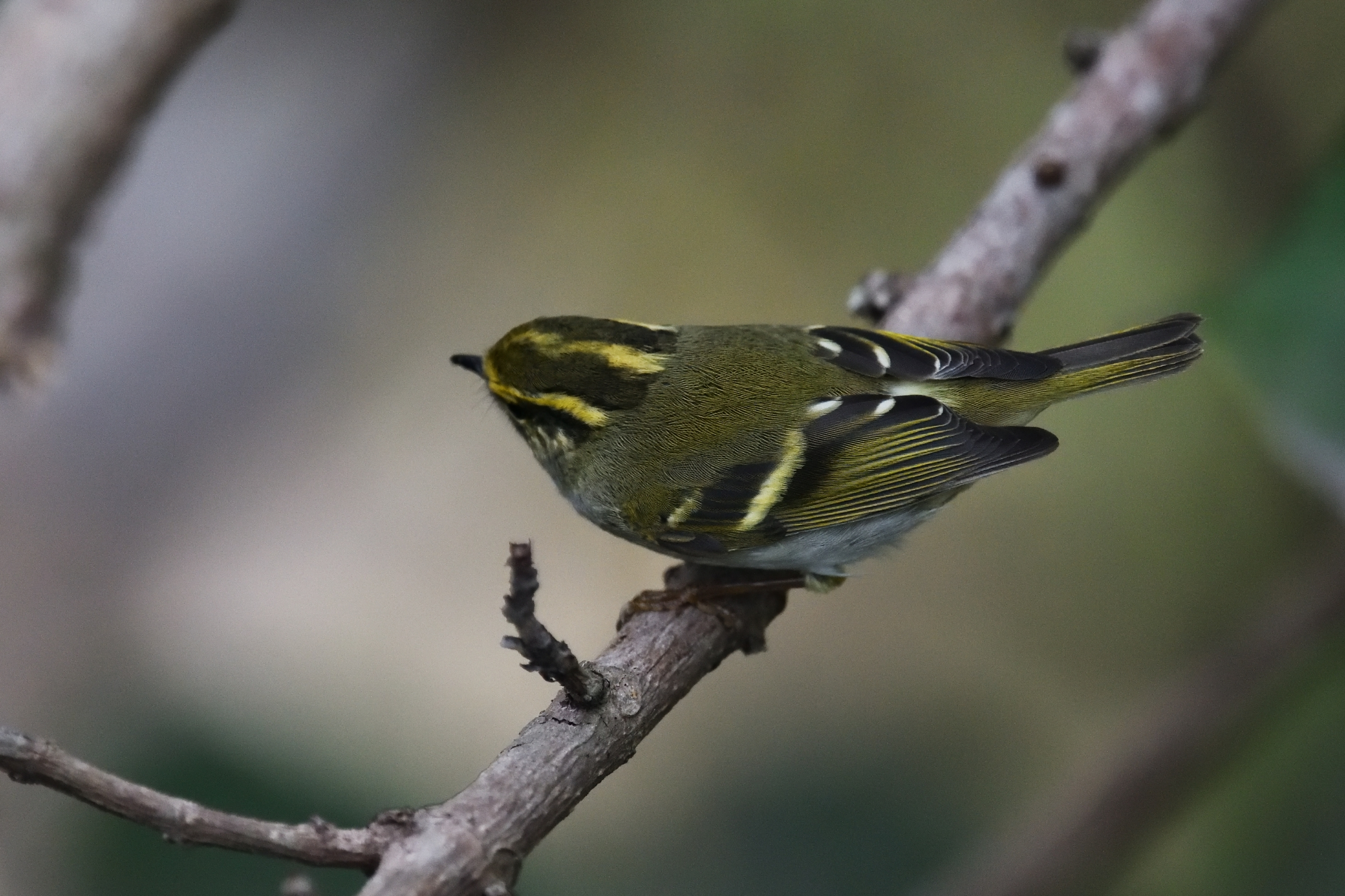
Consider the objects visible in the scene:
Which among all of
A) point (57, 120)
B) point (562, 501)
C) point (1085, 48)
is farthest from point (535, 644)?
point (562, 501)

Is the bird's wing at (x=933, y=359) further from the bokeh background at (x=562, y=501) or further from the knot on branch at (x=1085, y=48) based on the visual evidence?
the bokeh background at (x=562, y=501)

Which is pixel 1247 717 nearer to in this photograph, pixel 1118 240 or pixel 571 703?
pixel 571 703

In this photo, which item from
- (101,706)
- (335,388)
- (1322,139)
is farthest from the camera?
(335,388)

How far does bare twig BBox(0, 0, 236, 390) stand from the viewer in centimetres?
234

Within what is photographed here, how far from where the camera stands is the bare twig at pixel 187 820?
1256mm

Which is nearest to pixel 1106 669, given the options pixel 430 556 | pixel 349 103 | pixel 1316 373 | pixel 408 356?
pixel 1316 373

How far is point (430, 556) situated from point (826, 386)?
89.9 inches

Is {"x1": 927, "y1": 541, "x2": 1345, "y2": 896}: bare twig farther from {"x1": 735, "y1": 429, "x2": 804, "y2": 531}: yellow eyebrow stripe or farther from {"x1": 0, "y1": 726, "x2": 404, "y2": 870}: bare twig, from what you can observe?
{"x1": 0, "y1": 726, "x2": 404, "y2": 870}: bare twig

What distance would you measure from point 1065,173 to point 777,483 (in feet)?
2.57

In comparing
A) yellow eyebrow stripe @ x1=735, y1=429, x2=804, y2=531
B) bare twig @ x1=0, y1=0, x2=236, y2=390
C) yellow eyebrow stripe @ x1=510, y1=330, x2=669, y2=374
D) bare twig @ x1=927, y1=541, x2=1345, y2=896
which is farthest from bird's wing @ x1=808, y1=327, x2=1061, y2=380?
bare twig @ x1=0, y1=0, x2=236, y2=390

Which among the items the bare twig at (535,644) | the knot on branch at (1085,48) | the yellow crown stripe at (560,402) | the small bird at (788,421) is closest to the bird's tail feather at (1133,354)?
the small bird at (788,421)

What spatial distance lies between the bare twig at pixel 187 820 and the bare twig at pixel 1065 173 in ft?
4.95

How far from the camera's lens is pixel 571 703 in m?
1.59

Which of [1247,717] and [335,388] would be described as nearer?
[1247,717]
